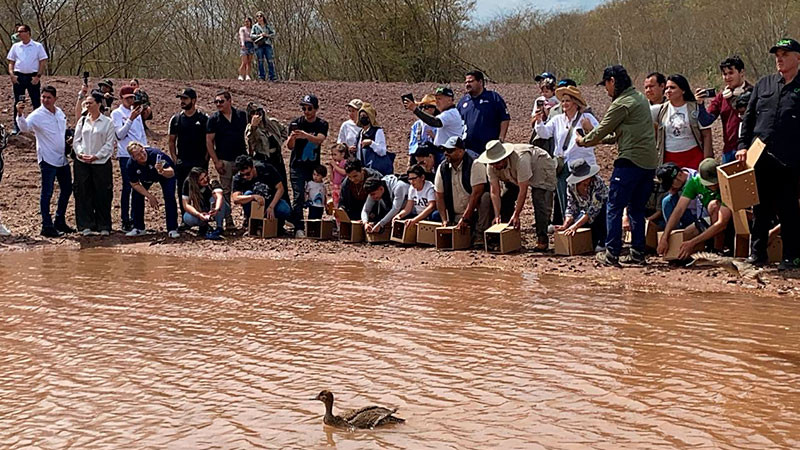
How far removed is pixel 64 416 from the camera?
5.64m

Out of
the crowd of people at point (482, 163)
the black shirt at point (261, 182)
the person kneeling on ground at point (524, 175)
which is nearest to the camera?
the crowd of people at point (482, 163)

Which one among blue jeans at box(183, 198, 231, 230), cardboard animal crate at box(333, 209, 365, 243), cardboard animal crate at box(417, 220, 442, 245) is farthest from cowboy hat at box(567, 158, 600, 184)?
blue jeans at box(183, 198, 231, 230)

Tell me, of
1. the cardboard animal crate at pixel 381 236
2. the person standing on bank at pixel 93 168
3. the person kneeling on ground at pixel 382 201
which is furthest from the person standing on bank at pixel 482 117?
the person standing on bank at pixel 93 168

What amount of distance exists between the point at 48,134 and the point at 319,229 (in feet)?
12.2

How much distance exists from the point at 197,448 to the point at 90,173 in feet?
27.5

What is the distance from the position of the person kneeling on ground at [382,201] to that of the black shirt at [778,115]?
415cm

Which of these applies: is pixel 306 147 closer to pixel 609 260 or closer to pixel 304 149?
pixel 304 149

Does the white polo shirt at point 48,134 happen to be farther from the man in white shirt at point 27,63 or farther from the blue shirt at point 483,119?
the blue shirt at point 483,119

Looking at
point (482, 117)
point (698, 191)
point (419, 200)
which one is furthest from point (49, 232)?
point (698, 191)

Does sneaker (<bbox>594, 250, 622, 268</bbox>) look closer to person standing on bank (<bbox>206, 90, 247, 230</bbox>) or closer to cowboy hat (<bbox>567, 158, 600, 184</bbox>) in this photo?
cowboy hat (<bbox>567, 158, 600, 184</bbox>)

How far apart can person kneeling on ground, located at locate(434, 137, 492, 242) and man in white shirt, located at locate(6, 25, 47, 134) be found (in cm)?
811

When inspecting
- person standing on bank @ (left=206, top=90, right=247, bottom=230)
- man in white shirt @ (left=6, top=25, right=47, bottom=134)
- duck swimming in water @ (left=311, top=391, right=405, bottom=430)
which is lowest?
duck swimming in water @ (left=311, top=391, right=405, bottom=430)

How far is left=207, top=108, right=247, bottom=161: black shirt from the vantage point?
40.6 feet

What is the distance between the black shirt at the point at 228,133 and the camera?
1238 centimetres
